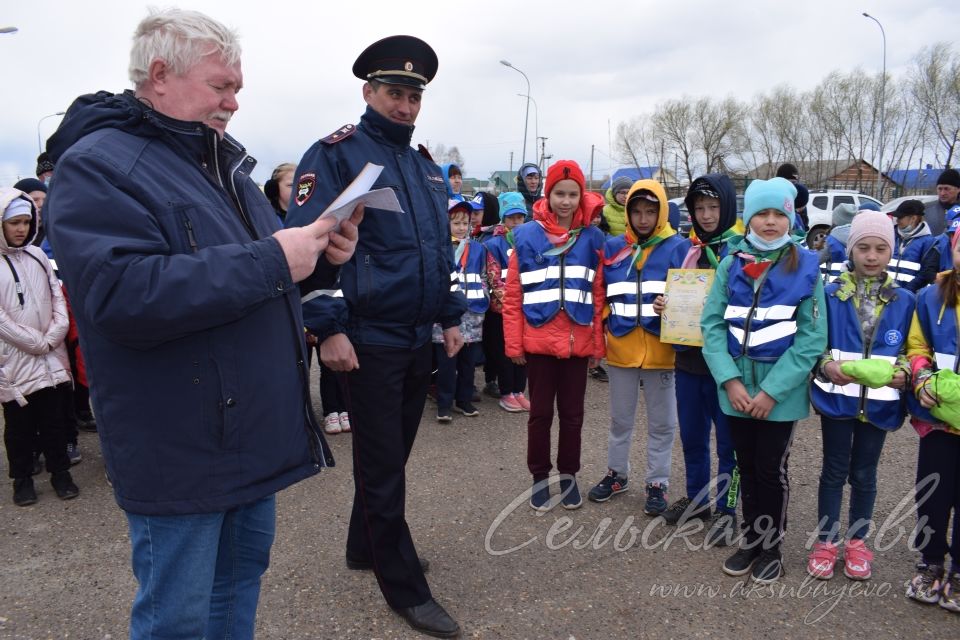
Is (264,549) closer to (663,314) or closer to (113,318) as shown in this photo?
(113,318)

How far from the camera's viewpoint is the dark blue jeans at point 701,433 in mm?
3691

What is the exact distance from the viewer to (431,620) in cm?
277

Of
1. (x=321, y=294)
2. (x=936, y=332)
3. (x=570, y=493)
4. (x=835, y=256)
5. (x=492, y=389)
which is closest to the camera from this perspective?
(x=321, y=294)

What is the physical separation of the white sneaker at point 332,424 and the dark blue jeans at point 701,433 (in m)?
3.01

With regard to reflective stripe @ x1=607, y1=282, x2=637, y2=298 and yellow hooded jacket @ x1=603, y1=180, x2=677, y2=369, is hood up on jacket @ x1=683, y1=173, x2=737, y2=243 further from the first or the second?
reflective stripe @ x1=607, y1=282, x2=637, y2=298

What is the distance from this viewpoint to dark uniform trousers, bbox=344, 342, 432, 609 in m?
2.77

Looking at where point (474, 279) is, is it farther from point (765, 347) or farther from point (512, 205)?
point (765, 347)

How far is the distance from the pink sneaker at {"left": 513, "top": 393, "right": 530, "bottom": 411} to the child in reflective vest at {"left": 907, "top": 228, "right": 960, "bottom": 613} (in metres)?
3.51

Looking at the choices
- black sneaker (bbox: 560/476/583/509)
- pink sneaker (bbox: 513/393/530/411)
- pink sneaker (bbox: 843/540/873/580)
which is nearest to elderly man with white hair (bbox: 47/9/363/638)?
black sneaker (bbox: 560/476/583/509)

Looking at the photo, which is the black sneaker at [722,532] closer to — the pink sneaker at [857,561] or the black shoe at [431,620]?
the pink sneaker at [857,561]

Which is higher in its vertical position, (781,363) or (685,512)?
(781,363)

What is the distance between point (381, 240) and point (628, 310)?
184cm

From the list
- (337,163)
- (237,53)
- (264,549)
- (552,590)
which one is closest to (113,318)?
(237,53)

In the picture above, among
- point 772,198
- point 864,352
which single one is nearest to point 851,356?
point 864,352
